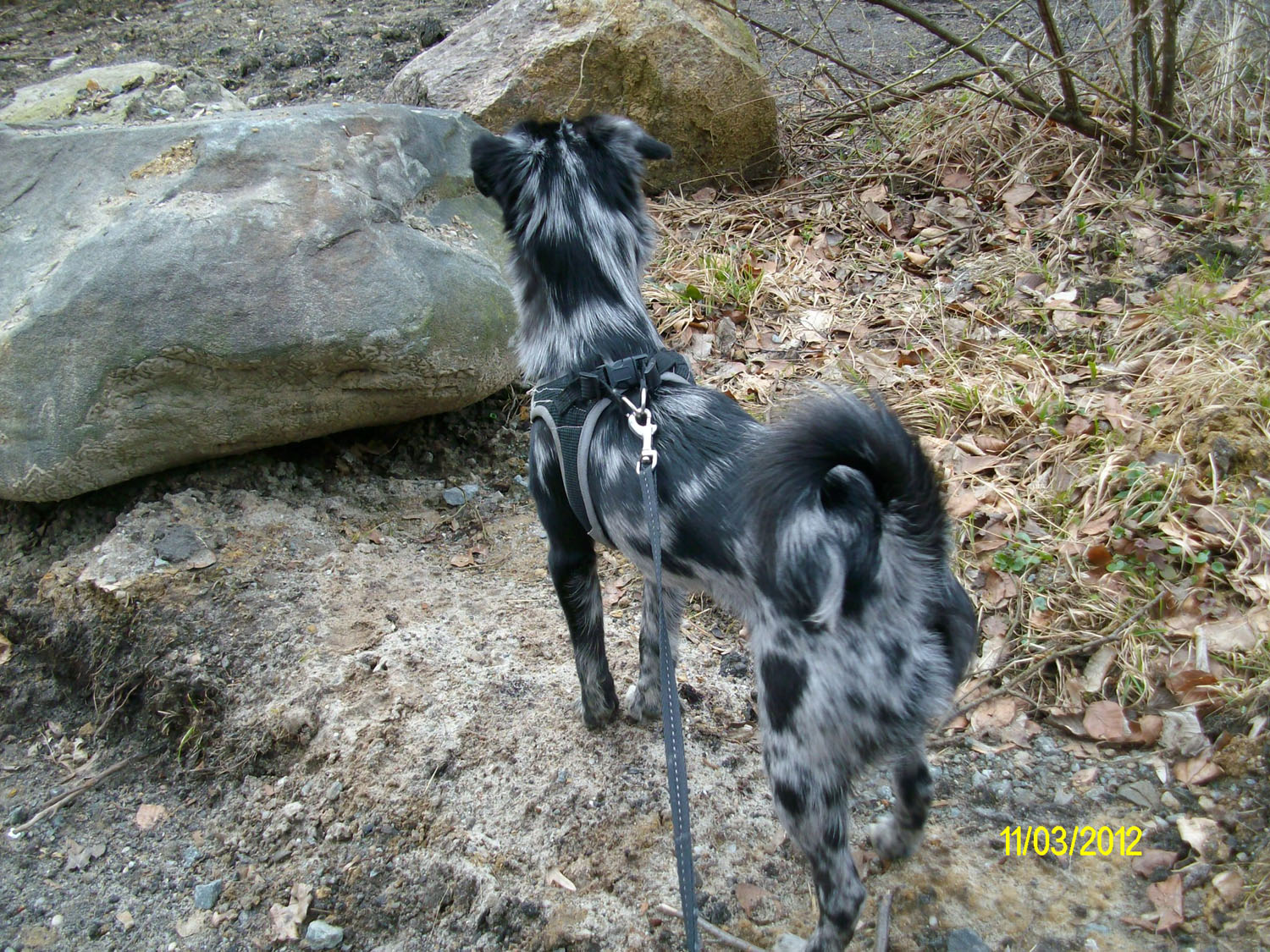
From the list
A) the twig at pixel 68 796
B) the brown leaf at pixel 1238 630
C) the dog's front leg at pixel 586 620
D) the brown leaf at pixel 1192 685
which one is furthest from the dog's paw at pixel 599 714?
the brown leaf at pixel 1238 630

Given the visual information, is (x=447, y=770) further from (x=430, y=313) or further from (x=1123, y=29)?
(x=1123, y=29)

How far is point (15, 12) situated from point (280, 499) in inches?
310

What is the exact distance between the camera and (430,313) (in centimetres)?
377

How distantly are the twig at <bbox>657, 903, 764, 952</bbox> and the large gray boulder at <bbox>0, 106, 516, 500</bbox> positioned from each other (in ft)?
7.83

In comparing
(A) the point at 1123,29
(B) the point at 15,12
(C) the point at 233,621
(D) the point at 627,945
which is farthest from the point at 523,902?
(B) the point at 15,12

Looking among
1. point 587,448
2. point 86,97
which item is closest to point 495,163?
point 587,448

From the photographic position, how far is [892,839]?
8.82 feet

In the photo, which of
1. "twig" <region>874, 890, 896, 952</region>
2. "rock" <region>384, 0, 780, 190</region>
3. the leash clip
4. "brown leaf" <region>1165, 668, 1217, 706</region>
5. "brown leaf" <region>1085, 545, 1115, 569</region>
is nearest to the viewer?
the leash clip

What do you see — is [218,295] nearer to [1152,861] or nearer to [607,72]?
[607,72]

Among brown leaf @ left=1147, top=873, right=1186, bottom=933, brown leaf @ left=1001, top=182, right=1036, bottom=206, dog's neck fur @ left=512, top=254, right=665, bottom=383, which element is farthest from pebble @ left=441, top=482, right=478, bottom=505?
brown leaf @ left=1001, top=182, right=1036, bottom=206

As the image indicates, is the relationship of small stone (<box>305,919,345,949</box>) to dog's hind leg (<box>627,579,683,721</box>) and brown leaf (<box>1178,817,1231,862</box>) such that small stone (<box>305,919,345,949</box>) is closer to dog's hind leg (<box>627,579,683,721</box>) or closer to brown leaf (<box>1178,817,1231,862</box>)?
dog's hind leg (<box>627,579,683,721</box>)

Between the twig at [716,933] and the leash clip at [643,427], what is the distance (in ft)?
4.43

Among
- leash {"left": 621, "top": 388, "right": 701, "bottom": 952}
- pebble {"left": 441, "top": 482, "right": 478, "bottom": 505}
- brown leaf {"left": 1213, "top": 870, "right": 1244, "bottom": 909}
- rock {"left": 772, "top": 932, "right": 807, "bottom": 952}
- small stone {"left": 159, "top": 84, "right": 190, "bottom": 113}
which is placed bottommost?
rock {"left": 772, "top": 932, "right": 807, "bottom": 952}
